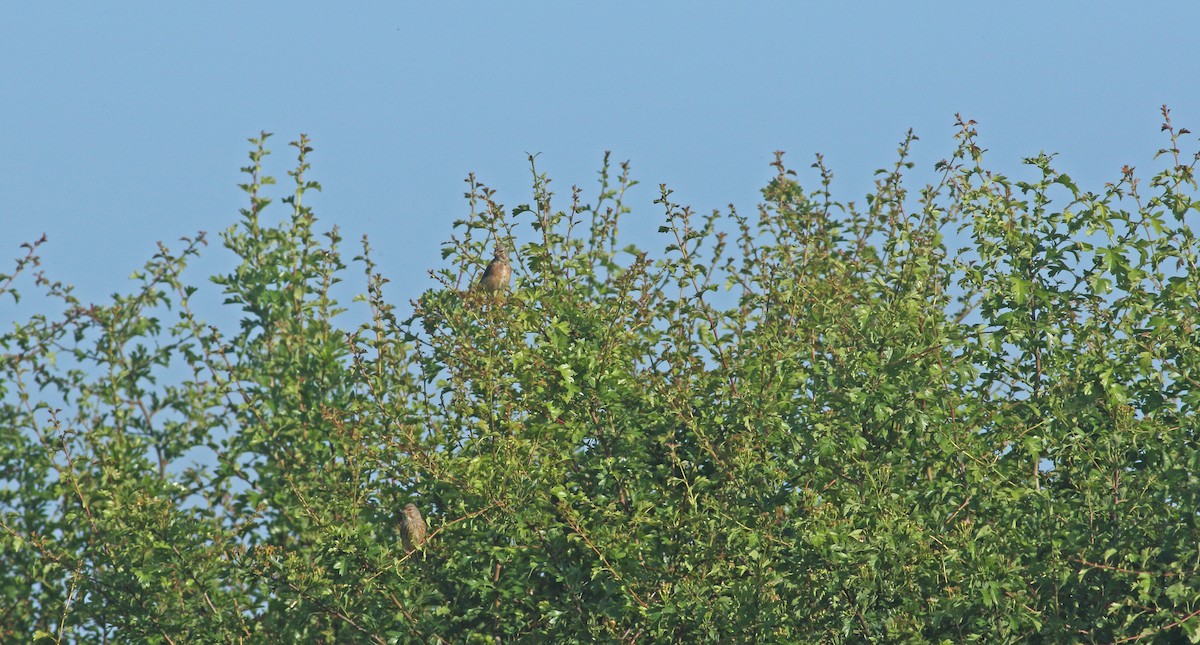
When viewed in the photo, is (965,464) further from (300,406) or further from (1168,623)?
(300,406)

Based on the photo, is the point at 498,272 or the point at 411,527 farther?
the point at 498,272

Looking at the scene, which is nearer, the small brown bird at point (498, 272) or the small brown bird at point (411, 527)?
the small brown bird at point (411, 527)

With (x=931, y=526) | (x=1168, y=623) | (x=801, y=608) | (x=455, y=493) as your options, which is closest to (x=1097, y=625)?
(x=1168, y=623)

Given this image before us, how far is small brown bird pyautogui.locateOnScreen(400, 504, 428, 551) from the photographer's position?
9.90m

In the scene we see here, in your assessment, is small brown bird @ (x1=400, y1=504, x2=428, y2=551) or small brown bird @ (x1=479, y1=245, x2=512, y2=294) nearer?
small brown bird @ (x1=400, y1=504, x2=428, y2=551)

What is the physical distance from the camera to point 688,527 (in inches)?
352

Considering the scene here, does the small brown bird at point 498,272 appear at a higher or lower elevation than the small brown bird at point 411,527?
higher

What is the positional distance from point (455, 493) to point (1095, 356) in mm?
3667

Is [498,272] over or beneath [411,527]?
over

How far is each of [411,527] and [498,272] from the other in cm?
214

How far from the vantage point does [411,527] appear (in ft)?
32.5

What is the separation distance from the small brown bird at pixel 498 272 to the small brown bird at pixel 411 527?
6.05ft

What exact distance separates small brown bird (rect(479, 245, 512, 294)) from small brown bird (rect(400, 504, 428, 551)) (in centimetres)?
184

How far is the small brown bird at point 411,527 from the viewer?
990 cm
